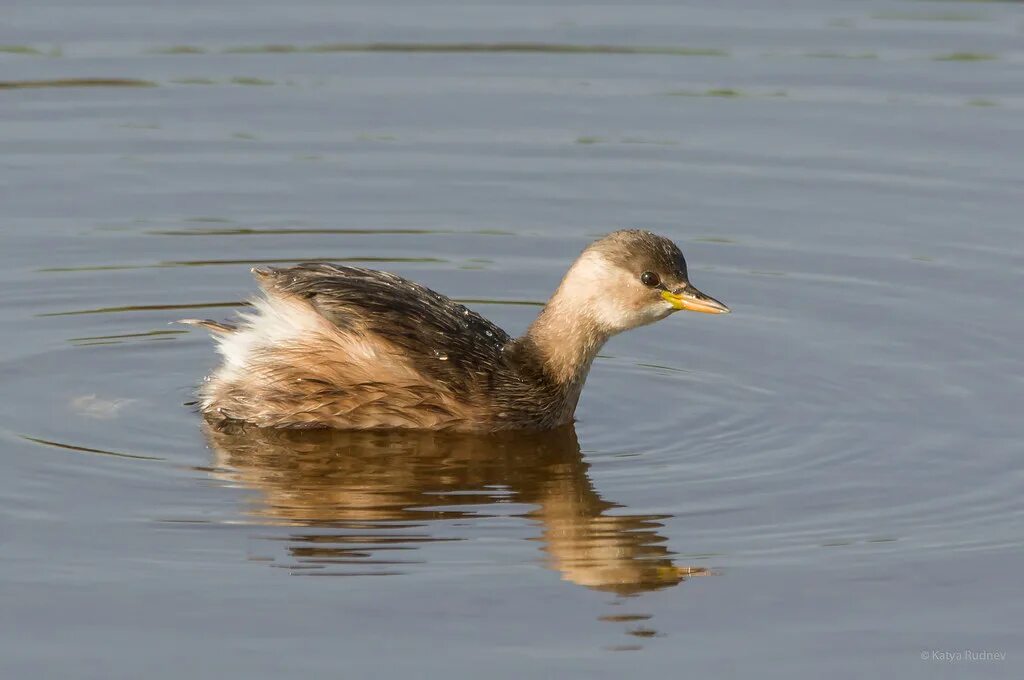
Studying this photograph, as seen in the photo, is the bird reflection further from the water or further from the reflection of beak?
the reflection of beak

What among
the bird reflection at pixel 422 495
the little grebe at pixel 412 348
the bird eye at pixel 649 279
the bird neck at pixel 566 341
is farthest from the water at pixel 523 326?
the bird eye at pixel 649 279

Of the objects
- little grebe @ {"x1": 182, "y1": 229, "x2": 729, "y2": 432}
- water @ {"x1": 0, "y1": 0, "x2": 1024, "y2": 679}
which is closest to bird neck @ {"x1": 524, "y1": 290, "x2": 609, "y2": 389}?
little grebe @ {"x1": 182, "y1": 229, "x2": 729, "y2": 432}

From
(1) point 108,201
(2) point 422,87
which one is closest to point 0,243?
(1) point 108,201

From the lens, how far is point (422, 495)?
8.48 metres

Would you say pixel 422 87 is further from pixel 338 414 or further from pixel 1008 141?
pixel 338 414

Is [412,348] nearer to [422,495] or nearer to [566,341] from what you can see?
[566,341]

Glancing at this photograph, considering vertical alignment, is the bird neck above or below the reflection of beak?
below

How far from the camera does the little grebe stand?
9.23 meters

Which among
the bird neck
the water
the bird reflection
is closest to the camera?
the water

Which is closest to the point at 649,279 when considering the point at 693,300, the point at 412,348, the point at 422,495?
the point at 693,300

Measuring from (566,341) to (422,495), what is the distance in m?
1.52

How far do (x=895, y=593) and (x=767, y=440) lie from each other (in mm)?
1819

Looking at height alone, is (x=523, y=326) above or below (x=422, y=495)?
above

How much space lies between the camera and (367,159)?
1305 centimetres
